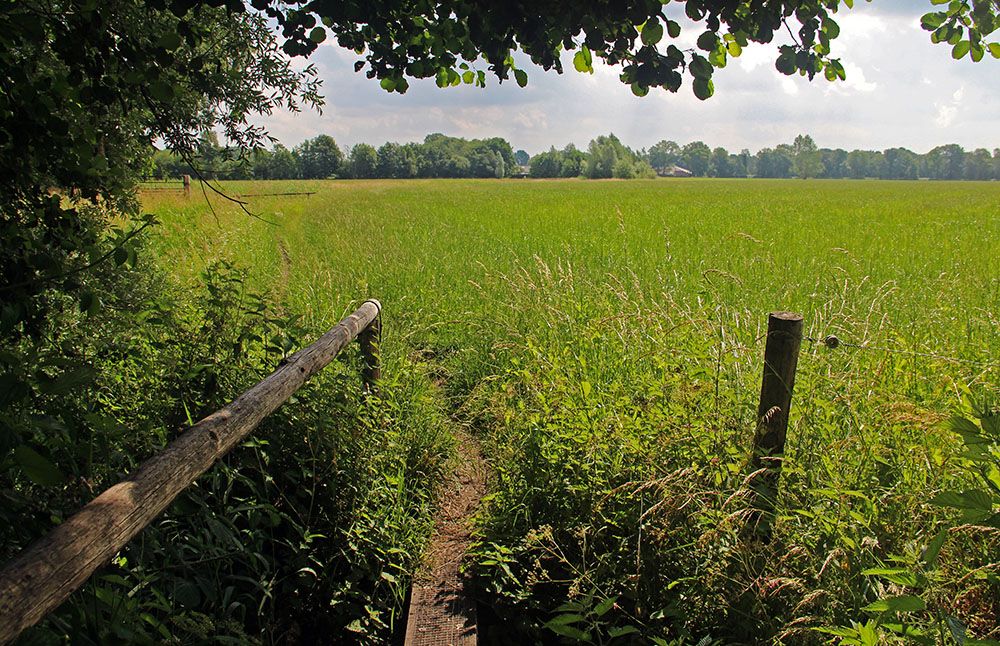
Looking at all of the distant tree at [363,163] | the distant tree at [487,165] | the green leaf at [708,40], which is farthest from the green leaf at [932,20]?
the distant tree at [487,165]

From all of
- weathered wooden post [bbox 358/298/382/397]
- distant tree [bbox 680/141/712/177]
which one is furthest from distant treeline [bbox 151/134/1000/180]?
→ weathered wooden post [bbox 358/298/382/397]

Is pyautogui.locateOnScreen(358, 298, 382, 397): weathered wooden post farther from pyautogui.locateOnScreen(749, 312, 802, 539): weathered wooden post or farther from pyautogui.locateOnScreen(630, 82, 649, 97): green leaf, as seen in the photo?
pyautogui.locateOnScreen(749, 312, 802, 539): weathered wooden post

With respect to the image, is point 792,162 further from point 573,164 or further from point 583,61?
point 583,61

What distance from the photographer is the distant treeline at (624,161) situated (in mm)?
98750

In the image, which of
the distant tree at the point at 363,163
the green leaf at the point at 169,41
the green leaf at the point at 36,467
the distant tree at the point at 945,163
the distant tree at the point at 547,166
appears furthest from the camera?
the distant tree at the point at 945,163

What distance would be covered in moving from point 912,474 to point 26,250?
3564 mm

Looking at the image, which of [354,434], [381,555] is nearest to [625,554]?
[381,555]

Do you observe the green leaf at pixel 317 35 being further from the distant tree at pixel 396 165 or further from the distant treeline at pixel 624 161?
the distant tree at pixel 396 165

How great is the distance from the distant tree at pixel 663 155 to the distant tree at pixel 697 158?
8.43 feet

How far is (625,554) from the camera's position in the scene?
8.63 ft

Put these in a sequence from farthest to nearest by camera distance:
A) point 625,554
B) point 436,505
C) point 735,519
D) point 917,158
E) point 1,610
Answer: point 917,158 → point 436,505 → point 625,554 → point 735,519 → point 1,610

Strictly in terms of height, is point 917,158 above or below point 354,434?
above

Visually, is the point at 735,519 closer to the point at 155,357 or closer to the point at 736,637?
the point at 736,637

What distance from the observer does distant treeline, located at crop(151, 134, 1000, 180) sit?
98750mm
